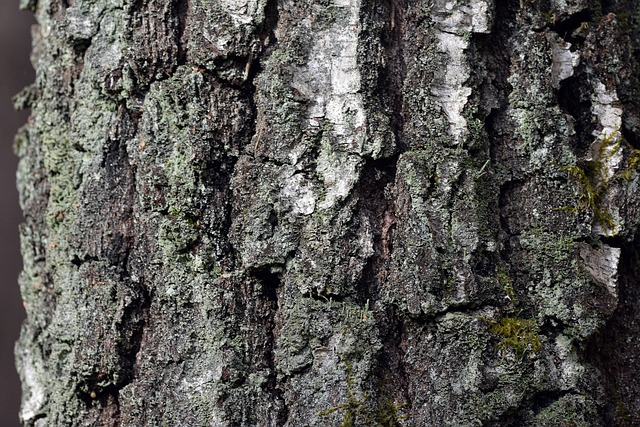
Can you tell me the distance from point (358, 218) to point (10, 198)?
2801 millimetres

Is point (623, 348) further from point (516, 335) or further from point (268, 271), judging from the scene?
point (268, 271)

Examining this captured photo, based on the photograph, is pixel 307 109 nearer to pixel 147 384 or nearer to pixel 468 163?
pixel 468 163

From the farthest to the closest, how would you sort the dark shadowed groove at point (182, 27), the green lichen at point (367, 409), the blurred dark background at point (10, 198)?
the blurred dark background at point (10, 198)
the dark shadowed groove at point (182, 27)
the green lichen at point (367, 409)

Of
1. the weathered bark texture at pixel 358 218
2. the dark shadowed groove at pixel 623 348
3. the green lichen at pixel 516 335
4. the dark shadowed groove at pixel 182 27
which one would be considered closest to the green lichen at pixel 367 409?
the weathered bark texture at pixel 358 218

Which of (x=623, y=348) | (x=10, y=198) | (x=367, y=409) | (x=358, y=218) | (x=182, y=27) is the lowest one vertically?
(x=367, y=409)

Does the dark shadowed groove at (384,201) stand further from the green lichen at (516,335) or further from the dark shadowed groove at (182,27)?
the dark shadowed groove at (182,27)

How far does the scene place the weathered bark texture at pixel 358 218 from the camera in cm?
104

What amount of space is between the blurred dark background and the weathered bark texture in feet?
7.70

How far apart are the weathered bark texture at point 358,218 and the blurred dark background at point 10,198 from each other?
7.70 feet

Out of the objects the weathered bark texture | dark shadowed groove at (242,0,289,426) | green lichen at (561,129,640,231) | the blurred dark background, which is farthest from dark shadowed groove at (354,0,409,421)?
the blurred dark background

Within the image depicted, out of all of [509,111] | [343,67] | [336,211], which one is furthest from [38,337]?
[509,111]

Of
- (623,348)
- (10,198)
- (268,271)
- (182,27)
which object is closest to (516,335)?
(623,348)

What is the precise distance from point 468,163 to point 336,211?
22 cm

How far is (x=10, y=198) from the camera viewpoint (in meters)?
3.38
